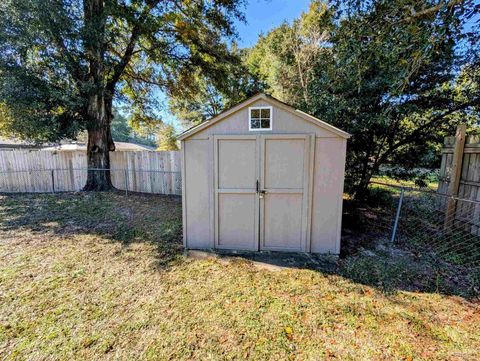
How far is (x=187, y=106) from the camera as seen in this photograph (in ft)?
45.1

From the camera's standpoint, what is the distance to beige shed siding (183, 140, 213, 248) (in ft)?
13.1

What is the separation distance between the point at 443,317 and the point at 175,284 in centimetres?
320

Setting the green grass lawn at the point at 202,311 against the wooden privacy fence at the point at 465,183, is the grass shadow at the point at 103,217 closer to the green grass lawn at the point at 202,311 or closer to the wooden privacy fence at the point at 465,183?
the green grass lawn at the point at 202,311

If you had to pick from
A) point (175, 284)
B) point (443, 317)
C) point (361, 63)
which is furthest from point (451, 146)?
point (175, 284)

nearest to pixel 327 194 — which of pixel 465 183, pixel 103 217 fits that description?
pixel 465 183

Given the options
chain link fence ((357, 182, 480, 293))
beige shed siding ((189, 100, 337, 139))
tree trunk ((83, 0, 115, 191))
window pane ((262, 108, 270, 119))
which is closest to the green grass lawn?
chain link fence ((357, 182, 480, 293))

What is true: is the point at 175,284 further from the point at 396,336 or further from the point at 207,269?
the point at 396,336

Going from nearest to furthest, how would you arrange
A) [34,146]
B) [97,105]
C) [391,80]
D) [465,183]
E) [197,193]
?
[197,193], [465,183], [391,80], [97,105], [34,146]

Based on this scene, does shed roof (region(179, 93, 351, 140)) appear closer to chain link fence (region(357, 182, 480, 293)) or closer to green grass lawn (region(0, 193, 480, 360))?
chain link fence (region(357, 182, 480, 293))

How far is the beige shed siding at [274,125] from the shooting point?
147 inches

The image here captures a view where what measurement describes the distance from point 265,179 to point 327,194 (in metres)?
1.06

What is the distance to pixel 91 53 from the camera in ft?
21.6

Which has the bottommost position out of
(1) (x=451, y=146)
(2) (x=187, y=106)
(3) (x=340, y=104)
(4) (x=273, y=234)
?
(4) (x=273, y=234)

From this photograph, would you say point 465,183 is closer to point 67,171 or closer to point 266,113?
point 266,113
